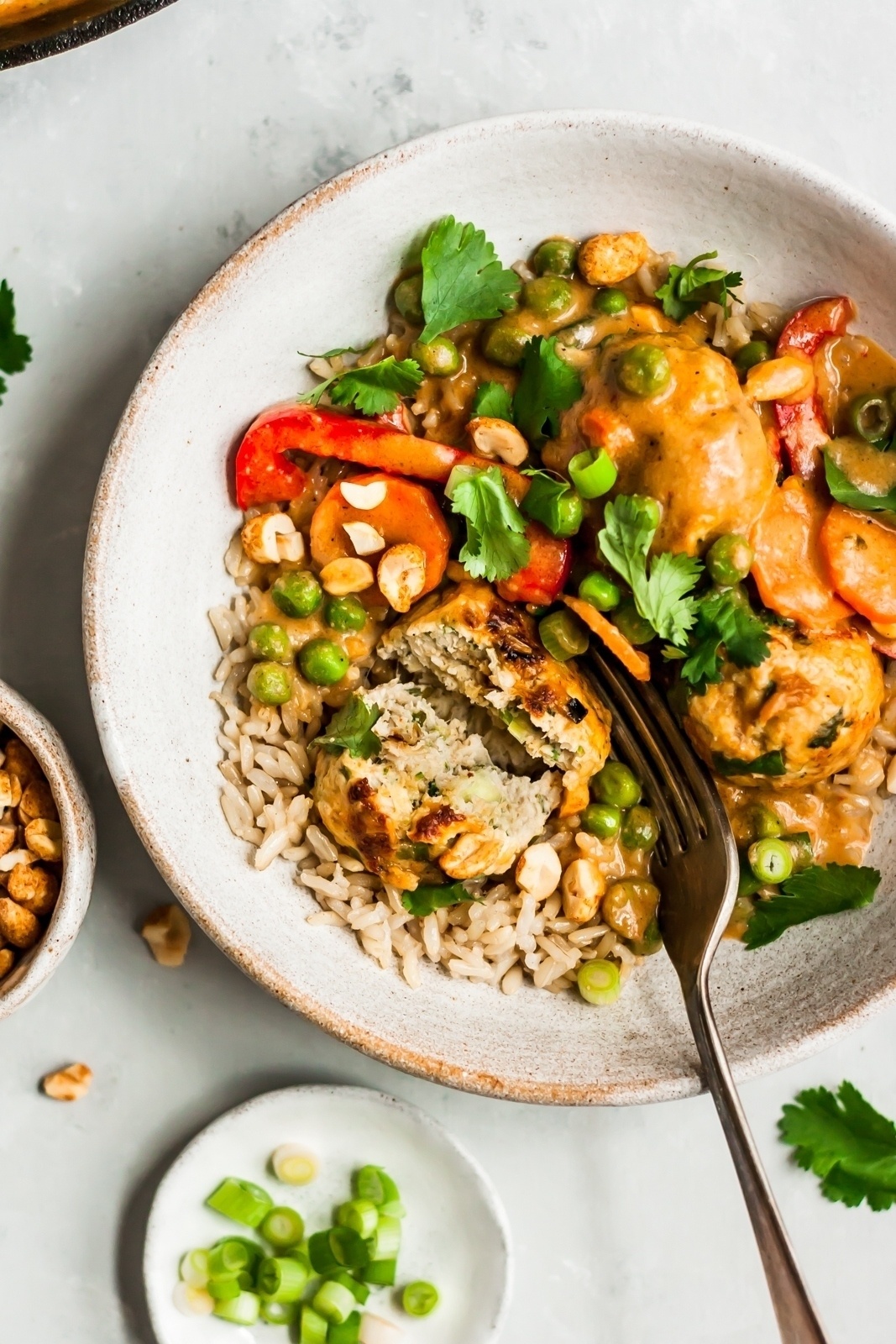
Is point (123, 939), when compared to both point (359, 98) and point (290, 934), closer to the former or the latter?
point (290, 934)

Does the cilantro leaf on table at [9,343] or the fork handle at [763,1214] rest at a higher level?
the cilantro leaf on table at [9,343]

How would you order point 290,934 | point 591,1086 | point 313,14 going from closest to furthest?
1. point 591,1086
2. point 290,934
3. point 313,14

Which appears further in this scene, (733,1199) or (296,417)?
(733,1199)

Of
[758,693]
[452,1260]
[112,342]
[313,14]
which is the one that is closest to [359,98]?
[313,14]

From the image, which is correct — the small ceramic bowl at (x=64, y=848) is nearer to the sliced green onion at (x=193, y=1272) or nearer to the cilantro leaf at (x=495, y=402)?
the sliced green onion at (x=193, y=1272)

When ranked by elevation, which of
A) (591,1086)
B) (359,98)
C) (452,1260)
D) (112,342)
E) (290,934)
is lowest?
(452,1260)

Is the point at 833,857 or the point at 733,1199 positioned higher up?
the point at 833,857

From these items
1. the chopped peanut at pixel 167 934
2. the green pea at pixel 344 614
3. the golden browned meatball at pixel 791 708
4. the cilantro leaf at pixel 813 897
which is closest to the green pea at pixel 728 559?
the golden browned meatball at pixel 791 708

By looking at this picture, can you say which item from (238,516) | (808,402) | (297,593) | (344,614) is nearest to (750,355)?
(808,402)
